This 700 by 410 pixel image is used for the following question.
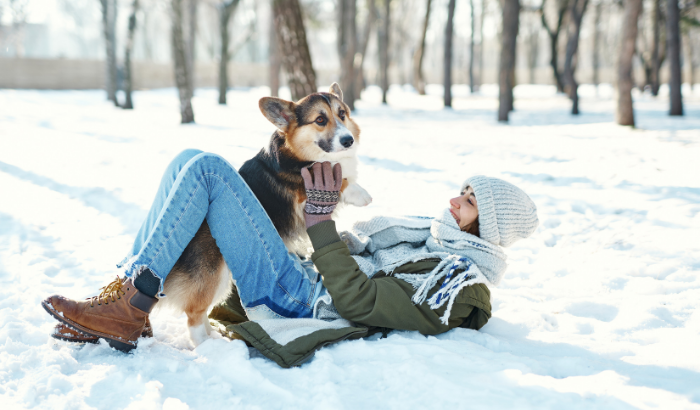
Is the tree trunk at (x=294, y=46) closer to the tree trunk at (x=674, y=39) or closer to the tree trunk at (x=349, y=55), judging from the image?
the tree trunk at (x=349, y=55)

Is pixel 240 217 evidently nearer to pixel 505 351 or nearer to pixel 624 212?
pixel 505 351

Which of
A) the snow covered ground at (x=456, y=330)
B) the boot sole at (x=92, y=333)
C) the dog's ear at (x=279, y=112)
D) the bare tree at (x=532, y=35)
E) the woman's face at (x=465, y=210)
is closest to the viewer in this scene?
the snow covered ground at (x=456, y=330)

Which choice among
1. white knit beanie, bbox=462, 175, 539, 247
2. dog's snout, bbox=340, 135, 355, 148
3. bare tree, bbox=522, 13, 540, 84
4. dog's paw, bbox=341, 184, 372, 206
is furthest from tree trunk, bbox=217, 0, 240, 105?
bare tree, bbox=522, 13, 540, 84

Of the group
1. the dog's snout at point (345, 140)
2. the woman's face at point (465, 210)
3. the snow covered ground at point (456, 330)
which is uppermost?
the dog's snout at point (345, 140)

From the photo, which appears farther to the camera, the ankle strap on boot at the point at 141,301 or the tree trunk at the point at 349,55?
the tree trunk at the point at 349,55

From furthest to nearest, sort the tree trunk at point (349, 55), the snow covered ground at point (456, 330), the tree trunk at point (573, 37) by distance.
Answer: the tree trunk at point (349, 55) → the tree trunk at point (573, 37) → the snow covered ground at point (456, 330)

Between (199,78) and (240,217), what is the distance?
30216mm

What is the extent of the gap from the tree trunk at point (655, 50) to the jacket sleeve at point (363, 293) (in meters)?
17.0

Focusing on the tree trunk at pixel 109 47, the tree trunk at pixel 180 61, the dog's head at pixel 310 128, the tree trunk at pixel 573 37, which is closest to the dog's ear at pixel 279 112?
the dog's head at pixel 310 128

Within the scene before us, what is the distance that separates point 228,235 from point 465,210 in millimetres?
1255

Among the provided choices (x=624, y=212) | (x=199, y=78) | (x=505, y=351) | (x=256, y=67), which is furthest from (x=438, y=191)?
(x=256, y=67)

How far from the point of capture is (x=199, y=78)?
1173 inches

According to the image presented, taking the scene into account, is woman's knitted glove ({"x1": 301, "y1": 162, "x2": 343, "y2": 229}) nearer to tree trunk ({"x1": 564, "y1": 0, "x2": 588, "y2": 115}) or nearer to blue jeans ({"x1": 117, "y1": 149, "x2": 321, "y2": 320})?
blue jeans ({"x1": 117, "y1": 149, "x2": 321, "y2": 320})

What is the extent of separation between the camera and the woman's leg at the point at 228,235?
83.6 inches
